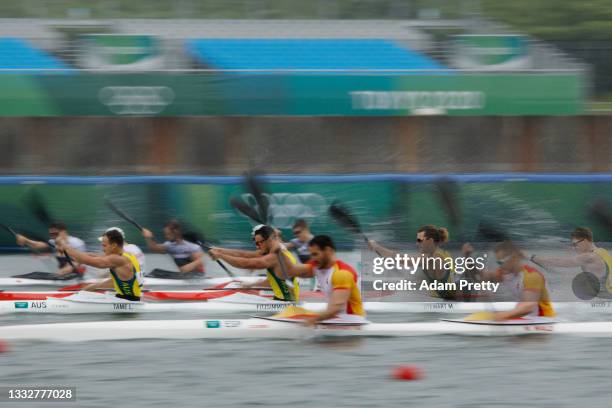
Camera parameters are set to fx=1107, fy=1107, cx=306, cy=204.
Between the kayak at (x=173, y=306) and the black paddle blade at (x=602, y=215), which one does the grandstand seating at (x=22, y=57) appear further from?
the black paddle blade at (x=602, y=215)

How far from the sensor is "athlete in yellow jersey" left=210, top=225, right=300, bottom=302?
38.8 feet

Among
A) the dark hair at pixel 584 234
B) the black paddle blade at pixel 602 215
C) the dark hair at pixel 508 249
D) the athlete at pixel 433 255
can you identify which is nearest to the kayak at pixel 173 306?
the athlete at pixel 433 255

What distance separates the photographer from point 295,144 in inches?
802

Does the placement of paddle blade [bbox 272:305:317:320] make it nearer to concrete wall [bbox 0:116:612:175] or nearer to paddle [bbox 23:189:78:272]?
paddle [bbox 23:189:78:272]

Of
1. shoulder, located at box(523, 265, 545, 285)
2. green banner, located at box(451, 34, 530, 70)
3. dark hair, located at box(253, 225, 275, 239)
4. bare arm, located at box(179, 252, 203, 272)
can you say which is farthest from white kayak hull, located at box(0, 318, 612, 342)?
green banner, located at box(451, 34, 530, 70)

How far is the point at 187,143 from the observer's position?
799 inches

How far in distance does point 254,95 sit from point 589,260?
399 inches

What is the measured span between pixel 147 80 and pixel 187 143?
1.40 m

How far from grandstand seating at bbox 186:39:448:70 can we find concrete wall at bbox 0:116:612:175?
4.07 feet

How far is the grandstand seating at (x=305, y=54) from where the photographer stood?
21.2 metres

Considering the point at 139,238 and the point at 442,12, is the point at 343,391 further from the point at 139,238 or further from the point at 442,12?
the point at 442,12

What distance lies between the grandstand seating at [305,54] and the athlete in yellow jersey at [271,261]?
9.36 meters

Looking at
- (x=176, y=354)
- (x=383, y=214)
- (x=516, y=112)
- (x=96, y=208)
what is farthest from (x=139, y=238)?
(x=516, y=112)

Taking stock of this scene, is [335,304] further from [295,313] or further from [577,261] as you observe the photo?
[577,261]
